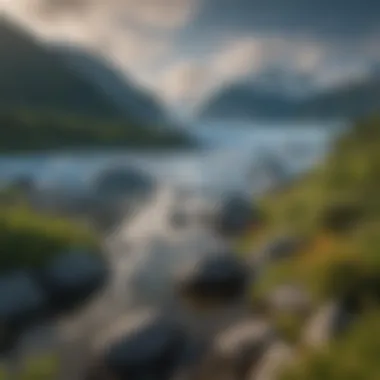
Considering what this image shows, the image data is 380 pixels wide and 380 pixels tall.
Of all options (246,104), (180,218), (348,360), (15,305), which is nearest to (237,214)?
(180,218)

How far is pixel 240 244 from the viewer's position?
1165 millimetres

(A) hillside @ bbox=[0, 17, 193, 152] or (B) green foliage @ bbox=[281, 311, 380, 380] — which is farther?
(A) hillside @ bbox=[0, 17, 193, 152]

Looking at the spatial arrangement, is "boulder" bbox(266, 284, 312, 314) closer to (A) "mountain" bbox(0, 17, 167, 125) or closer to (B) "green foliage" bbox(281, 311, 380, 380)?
(B) "green foliage" bbox(281, 311, 380, 380)

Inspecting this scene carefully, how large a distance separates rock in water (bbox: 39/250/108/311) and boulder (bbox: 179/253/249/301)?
0.16 metres

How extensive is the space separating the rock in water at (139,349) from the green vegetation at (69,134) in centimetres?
35

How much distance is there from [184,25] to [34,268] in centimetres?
56

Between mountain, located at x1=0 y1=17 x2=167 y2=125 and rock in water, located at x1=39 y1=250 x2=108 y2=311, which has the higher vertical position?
mountain, located at x1=0 y1=17 x2=167 y2=125

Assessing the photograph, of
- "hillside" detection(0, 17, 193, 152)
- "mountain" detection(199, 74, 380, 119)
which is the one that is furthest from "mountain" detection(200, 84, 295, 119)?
"hillside" detection(0, 17, 193, 152)

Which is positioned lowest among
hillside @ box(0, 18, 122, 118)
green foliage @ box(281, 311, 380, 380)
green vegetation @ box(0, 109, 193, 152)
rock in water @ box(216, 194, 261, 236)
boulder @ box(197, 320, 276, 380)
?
green foliage @ box(281, 311, 380, 380)

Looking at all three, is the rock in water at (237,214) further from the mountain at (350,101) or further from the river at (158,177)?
the mountain at (350,101)

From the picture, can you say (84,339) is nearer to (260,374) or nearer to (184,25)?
(260,374)

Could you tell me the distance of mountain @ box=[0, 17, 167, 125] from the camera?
3.87 ft

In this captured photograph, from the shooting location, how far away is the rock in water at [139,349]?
1116 millimetres

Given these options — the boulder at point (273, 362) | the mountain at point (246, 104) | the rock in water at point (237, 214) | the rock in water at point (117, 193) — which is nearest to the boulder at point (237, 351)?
the boulder at point (273, 362)
